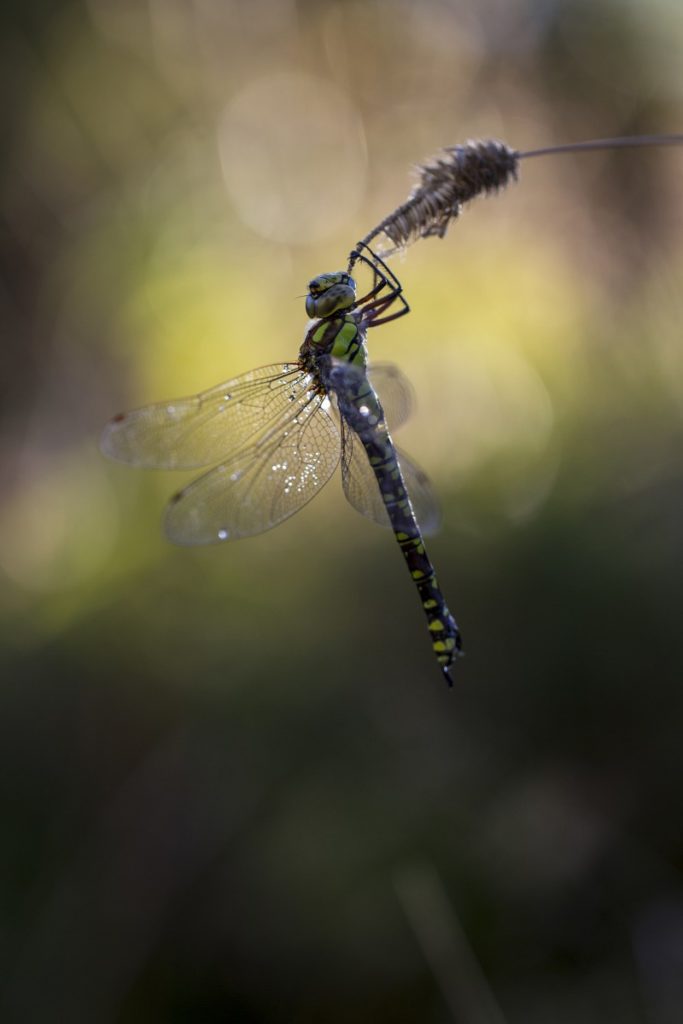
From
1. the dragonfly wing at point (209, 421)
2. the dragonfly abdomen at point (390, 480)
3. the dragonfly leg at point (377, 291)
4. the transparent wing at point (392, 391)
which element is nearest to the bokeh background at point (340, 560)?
the dragonfly abdomen at point (390, 480)

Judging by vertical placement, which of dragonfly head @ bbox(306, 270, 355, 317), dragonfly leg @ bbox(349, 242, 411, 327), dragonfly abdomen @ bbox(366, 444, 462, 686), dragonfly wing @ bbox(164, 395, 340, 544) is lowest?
dragonfly abdomen @ bbox(366, 444, 462, 686)

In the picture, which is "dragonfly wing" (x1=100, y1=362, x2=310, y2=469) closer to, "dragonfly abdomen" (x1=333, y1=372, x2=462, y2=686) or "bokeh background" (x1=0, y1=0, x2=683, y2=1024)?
"dragonfly abdomen" (x1=333, y1=372, x2=462, y2=686)

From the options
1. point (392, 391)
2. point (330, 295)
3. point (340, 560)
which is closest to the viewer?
point (330, 295)

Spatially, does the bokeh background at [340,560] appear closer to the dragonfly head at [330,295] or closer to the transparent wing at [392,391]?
the transparent wing at [392,391]

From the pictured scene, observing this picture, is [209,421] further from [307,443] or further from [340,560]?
[340,560]

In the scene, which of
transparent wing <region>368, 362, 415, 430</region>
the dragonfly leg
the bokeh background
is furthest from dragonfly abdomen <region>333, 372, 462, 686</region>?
the bokeh background

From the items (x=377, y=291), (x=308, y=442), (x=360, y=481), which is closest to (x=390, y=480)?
(x=360, y=481)
